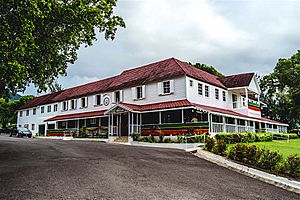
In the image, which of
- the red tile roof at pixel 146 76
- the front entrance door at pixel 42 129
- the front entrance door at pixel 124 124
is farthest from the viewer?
the front entrance door at pixel 42 129

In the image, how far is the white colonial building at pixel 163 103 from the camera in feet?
77.2

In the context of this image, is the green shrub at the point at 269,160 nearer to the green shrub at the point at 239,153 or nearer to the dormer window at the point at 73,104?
the green shrub at the point at 239,153

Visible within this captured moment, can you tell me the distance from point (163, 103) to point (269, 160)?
15441mm

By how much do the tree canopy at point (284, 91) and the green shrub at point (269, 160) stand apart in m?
38.6

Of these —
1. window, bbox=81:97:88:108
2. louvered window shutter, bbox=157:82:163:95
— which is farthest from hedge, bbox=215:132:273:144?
window, bbox=81:97:88:108

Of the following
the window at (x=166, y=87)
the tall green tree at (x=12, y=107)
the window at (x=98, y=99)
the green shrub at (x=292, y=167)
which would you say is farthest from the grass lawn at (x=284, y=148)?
the tall green tree at (x=12, y=107)

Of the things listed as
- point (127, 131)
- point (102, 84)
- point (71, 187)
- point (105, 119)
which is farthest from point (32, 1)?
point (102, 84)

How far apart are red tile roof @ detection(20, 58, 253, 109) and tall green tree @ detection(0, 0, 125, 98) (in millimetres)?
11502

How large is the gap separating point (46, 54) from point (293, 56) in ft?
147

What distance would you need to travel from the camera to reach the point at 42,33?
12.1 m

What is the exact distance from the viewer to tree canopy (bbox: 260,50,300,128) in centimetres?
4434

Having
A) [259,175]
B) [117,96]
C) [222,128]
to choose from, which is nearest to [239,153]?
[259,175]

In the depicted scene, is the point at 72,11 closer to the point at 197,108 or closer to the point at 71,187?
the point at 71,187

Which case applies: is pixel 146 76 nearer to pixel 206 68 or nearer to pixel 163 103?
pixel 163 103
